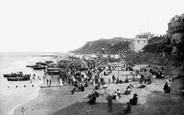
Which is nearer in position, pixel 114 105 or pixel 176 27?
pixel 114 105

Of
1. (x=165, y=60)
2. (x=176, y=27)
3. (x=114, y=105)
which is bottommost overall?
(x=114, y=105)

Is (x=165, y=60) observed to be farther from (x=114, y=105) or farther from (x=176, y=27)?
(x=114, y=105)

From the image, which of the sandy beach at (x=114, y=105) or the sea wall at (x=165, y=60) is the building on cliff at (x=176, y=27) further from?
the sandy beach at (x=114, y=105)

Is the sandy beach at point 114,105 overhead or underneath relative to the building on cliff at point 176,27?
underneath

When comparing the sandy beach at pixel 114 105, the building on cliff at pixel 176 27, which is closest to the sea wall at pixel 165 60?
the building on cliff at pixel 176 27

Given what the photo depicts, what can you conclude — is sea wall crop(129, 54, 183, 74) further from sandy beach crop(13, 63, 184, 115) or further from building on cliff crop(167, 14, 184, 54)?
sandy beach crop(13, 63, 184, 115)

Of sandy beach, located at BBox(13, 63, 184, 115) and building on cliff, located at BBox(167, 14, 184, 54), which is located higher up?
building on cliff, located at BBox(167, 14, 184, 54)

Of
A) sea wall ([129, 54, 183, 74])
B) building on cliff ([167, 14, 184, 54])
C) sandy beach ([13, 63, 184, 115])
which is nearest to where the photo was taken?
sandy beach ([13, 63, 184, 115])

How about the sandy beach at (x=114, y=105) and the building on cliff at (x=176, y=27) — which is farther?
the building on cliff at (x=176, y=27)

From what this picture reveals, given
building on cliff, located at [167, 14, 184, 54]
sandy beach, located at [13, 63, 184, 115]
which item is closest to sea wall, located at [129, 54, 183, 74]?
building on cliff, located at [167, 14, 184, 54]

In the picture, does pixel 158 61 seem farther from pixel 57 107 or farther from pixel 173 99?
pixel 57 107

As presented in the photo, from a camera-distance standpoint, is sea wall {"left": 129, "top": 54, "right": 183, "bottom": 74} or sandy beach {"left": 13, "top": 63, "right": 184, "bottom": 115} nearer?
sandy beach {"left": 13, "top": 63, "right": 184, "bottom": 115}

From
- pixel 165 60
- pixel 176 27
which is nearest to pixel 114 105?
pixel 165 60

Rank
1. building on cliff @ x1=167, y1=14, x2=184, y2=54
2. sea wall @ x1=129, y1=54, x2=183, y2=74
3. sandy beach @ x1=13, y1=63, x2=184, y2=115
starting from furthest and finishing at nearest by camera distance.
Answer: building on cliff @ x1=167, y1=14, x2=184, y2=54, sea wall @ x1=129, y1=54, x2=183, y2=74, sandy beach @ x1=13, y1=63, x2=184, y2=115
